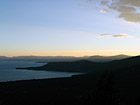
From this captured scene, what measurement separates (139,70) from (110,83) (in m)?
116

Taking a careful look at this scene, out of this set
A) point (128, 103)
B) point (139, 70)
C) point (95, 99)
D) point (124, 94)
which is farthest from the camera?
point (139, 70)

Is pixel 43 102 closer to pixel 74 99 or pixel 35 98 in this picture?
pixel 35 98

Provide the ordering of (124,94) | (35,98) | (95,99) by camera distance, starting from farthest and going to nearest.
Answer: (124,94), (35,98), (95,99)

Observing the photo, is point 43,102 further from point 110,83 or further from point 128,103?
point 110,83

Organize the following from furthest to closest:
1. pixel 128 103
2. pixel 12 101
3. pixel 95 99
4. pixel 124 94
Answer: pixel 124 94 → pixel 12 101 → pixel 128 103 → pixel 95 99

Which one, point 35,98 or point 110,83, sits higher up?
point 110,83

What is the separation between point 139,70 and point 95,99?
116 metres


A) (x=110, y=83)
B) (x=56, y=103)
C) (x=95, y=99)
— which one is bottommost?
(x=56, y=103)

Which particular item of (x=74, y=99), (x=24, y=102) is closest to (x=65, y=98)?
(x=74, y=99)

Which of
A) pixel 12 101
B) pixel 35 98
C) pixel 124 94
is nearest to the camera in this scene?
pixel 12 101

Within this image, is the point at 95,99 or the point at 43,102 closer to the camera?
the point at 95,99

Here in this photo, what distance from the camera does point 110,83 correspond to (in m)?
17.2

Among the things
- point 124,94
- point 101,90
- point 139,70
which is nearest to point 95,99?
point 101,90

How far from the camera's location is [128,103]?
179 ft
